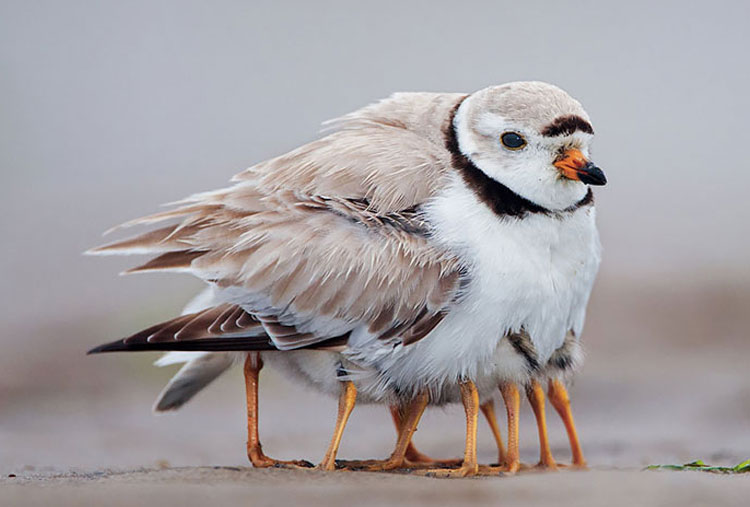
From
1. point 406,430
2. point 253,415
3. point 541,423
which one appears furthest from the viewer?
point 541,423

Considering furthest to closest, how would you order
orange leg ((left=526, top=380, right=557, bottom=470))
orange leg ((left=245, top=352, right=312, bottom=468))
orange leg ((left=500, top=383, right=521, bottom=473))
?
orange leg ((left=526, top=380, right=557, bottom=470)) < orange leg ((left=245, top=352, right=312, bottom=468)) < orange leg ((left=500, top=383, right=521, bottom=473))

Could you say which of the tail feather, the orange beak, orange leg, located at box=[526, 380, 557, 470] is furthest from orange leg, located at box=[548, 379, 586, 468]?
the tail feather

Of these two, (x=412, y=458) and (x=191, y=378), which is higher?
(x=191, y=378)

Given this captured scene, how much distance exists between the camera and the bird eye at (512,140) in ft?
18.6

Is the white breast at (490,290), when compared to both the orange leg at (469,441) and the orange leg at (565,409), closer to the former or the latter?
the orange leg at (469,441)

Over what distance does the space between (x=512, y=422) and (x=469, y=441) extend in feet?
1.11

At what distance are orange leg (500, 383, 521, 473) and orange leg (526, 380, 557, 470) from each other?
0.15 meters

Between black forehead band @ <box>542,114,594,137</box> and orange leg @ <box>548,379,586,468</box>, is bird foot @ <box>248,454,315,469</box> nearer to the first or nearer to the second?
orange leg @ <box>548,379,586,468</box>

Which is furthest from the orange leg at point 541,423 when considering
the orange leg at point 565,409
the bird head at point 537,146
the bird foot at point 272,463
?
the bird foot at point 272,463

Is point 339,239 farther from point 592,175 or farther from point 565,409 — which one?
point 565,409

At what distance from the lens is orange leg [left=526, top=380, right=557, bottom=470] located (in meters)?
6.16

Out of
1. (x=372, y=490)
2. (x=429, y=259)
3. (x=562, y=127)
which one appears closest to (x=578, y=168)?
(x=562, y=127)

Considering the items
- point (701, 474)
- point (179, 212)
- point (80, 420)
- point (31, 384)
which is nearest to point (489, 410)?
point (701, 474)

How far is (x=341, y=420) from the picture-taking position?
5.75 meters
